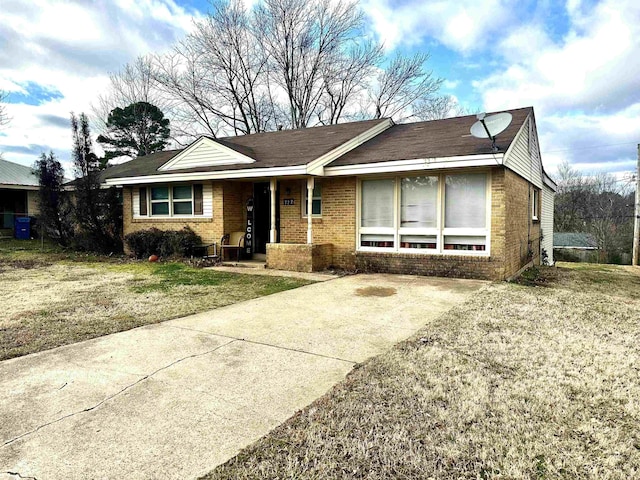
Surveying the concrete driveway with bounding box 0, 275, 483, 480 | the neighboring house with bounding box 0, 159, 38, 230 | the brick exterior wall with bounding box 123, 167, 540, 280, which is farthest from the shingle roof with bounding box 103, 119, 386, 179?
the neighboring house with bounding box 0, 159, 38, 230

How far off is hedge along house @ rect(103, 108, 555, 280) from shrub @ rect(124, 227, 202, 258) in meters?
0.43

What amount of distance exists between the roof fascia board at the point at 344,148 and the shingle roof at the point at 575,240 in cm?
2698

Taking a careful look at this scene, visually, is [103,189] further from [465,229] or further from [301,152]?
[465,229]

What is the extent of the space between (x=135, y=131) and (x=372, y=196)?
1045 inches

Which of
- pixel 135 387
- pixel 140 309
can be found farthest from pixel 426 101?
pixel 135 387

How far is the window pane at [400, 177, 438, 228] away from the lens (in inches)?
362

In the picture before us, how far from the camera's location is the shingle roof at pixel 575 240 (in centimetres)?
3228

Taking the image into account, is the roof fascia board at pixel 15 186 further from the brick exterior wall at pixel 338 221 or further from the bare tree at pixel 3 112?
the brick exterior wall at pixel 338 221

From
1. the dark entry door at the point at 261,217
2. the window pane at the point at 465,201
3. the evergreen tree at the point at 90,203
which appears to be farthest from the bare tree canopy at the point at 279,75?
the window pane at the point at 465,201

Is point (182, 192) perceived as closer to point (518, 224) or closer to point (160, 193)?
point (160, 193)

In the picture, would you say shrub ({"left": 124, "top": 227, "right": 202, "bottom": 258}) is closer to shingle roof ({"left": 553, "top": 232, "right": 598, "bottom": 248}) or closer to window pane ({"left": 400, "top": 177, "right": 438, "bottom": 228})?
window pane ({"left": 400, "top": 177, "right": 438, "bottom": 228})

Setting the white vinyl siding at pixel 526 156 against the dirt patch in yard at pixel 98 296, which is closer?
the dirt patch in yard at pixel 98 296

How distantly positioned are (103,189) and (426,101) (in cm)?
2346

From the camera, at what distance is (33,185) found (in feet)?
70.4
